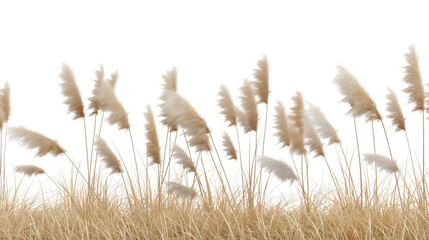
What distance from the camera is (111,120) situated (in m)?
5.91

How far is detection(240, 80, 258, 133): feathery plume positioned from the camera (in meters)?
5.77

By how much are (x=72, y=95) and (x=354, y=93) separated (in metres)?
2.73

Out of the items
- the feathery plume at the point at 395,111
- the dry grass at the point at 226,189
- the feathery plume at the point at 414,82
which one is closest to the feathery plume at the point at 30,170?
the dry grass at the point at 226,189

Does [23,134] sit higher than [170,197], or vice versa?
[23,134]

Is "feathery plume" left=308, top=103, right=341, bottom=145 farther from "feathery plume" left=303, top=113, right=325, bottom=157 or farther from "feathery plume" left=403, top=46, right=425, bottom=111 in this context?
"feathery plume" left=403, top=46, right=425, bottom=111

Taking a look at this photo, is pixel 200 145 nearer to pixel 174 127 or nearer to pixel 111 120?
pixel 174 127

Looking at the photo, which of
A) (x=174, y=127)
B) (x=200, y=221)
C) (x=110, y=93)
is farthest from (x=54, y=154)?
(x=200, y=221)

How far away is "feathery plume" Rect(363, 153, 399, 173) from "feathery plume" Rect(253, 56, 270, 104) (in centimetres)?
113

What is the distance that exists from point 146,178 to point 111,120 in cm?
66

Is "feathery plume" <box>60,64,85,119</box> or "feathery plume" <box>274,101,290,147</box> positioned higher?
"feathery plume" <box>60,64,85,119</box>

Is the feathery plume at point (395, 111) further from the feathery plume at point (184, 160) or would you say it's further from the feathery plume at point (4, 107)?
the feathery plume at point (4, 107)

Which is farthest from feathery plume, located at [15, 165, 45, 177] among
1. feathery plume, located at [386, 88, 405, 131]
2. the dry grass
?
feathery plume, located at [386, 88, 405, 131]

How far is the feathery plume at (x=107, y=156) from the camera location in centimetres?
582

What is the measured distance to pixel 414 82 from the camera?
5.83m
